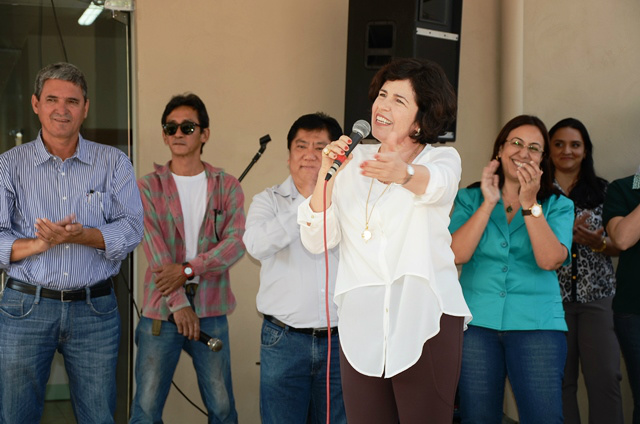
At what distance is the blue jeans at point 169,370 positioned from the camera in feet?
12.4

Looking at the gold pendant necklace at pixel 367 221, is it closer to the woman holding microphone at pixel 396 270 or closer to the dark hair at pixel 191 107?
the woman holding microphone at pixel 396 270

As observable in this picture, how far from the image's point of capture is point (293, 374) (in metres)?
3.28

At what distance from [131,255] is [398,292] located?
2986mm

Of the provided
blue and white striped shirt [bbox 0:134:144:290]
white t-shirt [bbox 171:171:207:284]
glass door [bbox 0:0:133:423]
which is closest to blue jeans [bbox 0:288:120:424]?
blue and white striped shirt [bbox 0:134:144:290]

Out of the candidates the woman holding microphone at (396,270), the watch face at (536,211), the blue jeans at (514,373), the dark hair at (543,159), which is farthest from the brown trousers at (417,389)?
the dark hair at (543,159)

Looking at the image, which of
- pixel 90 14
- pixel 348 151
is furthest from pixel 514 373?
pixel 90 14

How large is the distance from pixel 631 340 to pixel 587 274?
1.48 ft

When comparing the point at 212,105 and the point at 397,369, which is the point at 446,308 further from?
the point at 212,105

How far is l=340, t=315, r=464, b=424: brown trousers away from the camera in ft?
6.98

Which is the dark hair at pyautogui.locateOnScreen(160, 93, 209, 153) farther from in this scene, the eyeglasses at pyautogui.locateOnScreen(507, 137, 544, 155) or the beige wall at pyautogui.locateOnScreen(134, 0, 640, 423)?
the eyeglasses at pyautogui.locateOnScreen(507, 137, 544, 155)

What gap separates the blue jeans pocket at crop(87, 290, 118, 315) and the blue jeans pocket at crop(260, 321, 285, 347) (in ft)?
2.28

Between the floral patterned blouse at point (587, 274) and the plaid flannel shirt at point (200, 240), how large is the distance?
1.82 meters

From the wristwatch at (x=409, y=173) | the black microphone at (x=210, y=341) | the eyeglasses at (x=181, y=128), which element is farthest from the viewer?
the eyeglasses at (x=181, y=128)

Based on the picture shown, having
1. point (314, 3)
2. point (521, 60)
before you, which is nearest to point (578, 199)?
point (521, 60)
